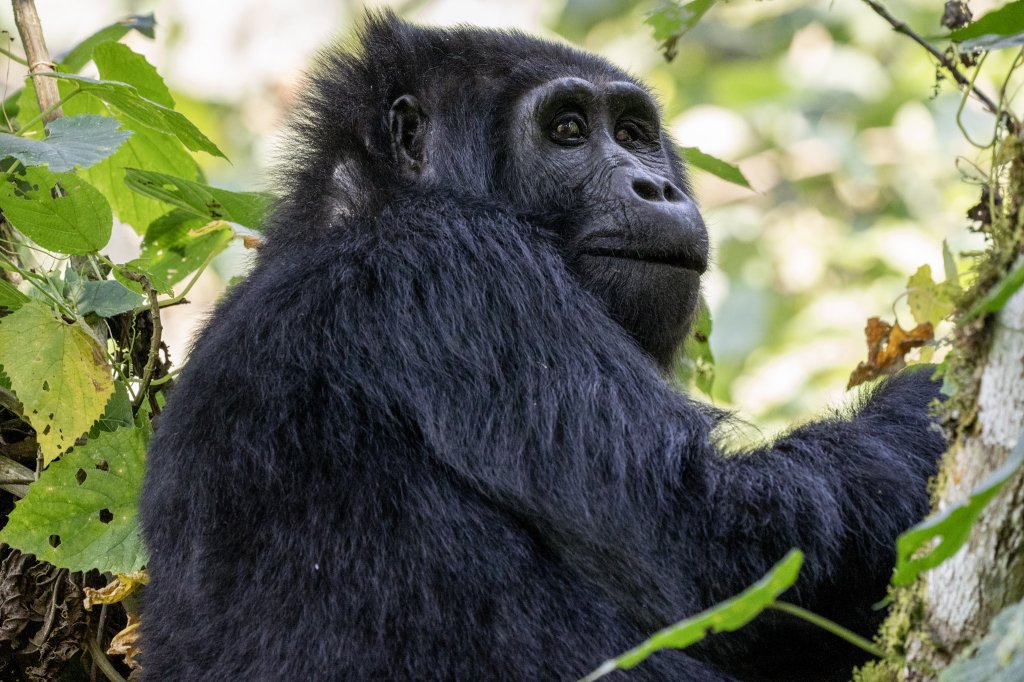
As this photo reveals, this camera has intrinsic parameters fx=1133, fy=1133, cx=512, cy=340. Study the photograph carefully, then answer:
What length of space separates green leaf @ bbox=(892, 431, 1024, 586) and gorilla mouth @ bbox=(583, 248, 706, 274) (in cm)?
202

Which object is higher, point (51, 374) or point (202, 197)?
point (202, 197)

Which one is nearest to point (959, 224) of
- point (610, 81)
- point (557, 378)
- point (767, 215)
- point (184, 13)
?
point (767, 215)

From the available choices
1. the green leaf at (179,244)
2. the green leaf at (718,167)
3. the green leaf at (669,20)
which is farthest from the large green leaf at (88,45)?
the green leaf at (718,167)

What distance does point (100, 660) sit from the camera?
4.05 meters

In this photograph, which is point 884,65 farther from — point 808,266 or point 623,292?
point 623,292

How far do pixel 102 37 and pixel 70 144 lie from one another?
1.29 m

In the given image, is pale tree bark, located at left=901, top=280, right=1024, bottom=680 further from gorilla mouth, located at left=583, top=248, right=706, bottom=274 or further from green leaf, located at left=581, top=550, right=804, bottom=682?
gorilla mouth, located at left=583, top=248, right=706, bottom=274

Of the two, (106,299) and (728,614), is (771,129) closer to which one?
(106,299)

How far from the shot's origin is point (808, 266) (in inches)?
435

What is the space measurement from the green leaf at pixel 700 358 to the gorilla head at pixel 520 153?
2.46ft

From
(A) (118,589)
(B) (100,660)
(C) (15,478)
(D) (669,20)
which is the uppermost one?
(D) (669,20)

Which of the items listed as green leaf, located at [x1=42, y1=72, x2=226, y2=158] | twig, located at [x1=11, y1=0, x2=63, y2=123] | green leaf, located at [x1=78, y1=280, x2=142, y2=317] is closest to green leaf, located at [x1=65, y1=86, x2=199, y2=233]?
twig, located at [x1=11, y1=0, x2=63, y2=123]

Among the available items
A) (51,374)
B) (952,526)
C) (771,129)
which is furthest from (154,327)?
(771,129)

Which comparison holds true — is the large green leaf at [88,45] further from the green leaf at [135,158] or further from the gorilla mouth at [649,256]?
the gorilla mouth at [649,256]
